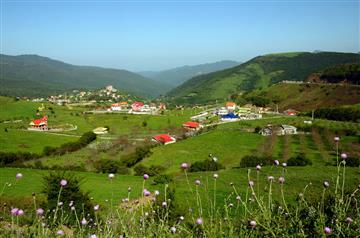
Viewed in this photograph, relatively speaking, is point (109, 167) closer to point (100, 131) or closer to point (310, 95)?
point (100, 131)

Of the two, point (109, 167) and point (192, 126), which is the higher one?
point (109, 167)

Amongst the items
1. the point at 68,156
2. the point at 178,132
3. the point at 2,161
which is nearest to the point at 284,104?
the point at 178,132

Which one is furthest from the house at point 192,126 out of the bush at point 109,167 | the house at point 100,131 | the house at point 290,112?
the bush at point 109,167

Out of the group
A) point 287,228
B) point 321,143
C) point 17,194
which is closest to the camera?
point 287,228

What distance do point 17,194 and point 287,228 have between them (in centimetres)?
3062

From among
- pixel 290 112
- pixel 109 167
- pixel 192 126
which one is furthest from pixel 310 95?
pixel 109 167

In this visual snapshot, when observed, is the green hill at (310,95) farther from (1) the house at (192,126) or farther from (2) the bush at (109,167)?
(2) the bush at (109,167)

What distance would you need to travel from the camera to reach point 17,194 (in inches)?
1176

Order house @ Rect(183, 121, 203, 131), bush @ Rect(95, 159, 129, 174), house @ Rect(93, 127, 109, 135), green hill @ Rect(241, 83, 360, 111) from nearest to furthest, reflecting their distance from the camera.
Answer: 1. bush @ Rect(95, 159, 129, 174)
2. house @ Rect(93, 127, 109, 135)
3. house @ Rect(183, 121, 203, 131)
4. green hill @ Rect(241, 83, 360, 111)

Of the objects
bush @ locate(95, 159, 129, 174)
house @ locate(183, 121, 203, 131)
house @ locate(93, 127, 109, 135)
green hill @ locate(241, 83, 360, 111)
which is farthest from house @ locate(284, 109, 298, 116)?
bush @ locate(95, 159, 129, 174)

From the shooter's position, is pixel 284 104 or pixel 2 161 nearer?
pixel 2 161

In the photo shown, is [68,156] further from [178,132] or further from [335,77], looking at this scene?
[335,77]

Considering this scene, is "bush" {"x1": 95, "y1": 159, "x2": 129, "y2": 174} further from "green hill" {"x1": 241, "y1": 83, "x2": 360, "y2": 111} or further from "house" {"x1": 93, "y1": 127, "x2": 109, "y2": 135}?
"green hill" {"x1": 241, "y1": 83, "x2": 360, "y2": 111}

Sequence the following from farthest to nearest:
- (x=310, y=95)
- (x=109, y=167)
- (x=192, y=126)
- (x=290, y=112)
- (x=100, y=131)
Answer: (x=310, y=95) → (x=290, y=112) → (x=192, y=126) → (x=100, y=131) → (x=109, y=167)
